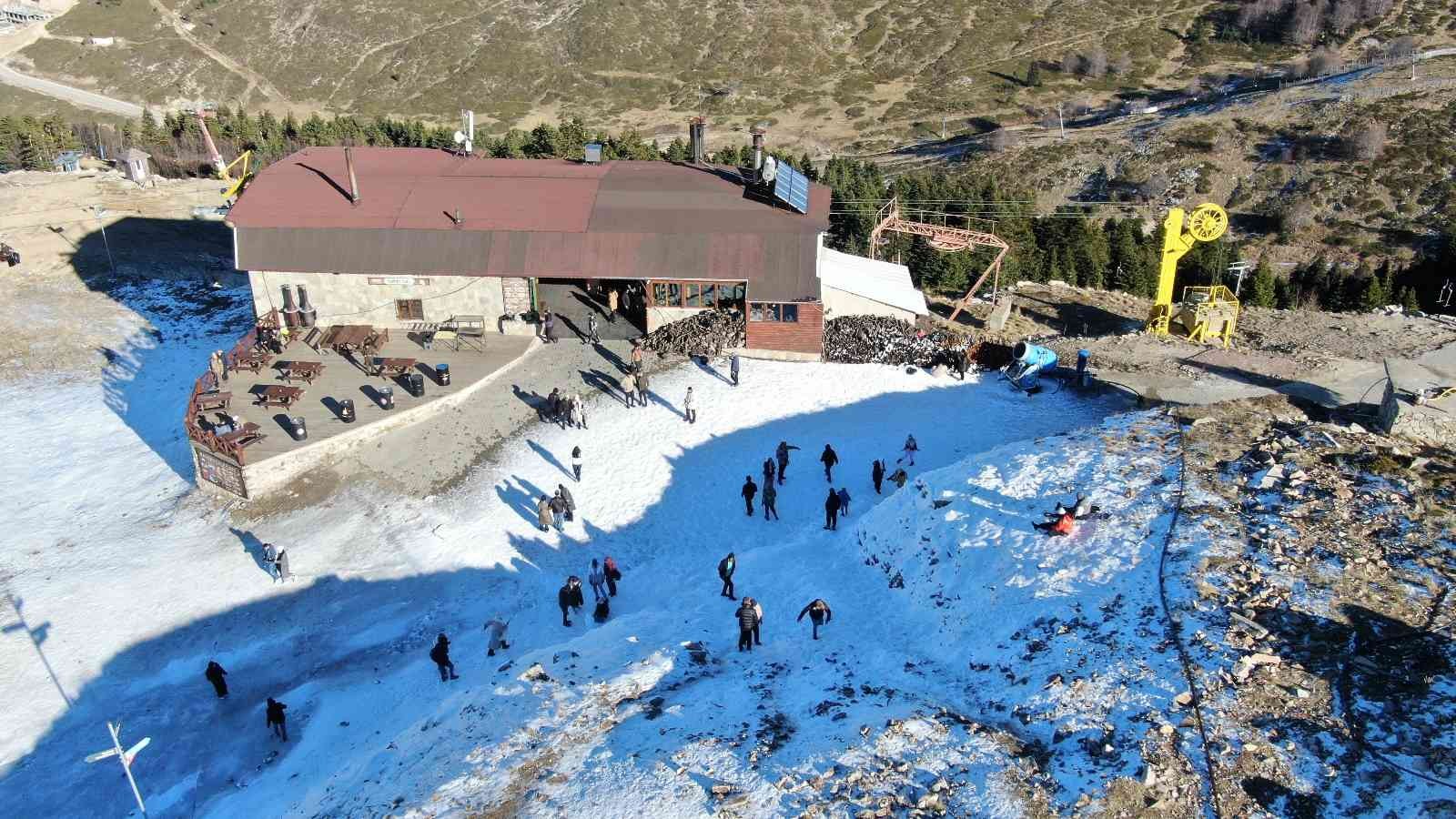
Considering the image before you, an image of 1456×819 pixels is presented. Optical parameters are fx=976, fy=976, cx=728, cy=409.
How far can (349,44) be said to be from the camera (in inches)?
4195

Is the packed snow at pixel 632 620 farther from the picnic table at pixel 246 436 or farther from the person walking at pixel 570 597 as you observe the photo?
the picnic table at pixel 246 436

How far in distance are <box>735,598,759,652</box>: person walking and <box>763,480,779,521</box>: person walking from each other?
588 cm

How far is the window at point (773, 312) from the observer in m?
32.8

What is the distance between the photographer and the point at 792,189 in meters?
35.8

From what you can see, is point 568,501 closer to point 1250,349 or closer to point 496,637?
point 496,637

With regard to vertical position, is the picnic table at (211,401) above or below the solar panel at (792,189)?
below

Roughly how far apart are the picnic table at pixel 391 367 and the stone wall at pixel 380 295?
3.38 meters

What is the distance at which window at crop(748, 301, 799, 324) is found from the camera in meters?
32.8

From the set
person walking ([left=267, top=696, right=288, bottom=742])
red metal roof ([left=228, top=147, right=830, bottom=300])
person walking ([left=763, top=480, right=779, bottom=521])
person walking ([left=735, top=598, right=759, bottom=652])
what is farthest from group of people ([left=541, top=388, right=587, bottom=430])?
person walking ([left=267, top=696, right=288, bottom=742])

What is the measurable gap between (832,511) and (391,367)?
51.7 feet

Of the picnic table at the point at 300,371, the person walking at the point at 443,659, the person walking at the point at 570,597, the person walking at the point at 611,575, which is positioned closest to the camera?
the person walking at the point at 443,659

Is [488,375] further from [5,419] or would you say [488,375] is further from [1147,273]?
[1147,273]

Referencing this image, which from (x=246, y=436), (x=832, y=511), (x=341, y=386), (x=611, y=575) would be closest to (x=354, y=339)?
(x=341, y=386)

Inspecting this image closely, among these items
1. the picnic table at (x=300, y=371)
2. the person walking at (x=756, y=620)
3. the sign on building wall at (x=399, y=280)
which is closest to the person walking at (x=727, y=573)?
the person walking at (x=756, y=620)
